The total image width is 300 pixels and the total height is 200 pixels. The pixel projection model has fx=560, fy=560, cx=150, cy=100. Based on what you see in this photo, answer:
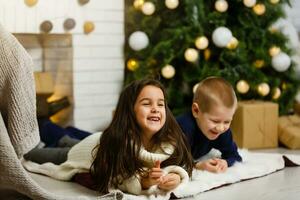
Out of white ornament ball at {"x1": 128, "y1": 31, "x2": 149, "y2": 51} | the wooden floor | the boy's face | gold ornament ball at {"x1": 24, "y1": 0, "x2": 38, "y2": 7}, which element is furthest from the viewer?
white ornament ball at {"x1": 128, "y1": 31, "x2": 149, "y2": 51}

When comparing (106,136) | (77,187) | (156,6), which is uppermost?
(156,6)

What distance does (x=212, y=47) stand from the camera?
3006 millimetres

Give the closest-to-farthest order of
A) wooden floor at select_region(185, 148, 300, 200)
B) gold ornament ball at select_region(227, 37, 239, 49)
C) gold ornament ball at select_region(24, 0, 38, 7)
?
wooden floor at select_region(185, 148, 300, 200)
gold ornament ball at select_region(24, 0, 38, 7)
gold ornament ball at select_region(227, 37, 239, 49)

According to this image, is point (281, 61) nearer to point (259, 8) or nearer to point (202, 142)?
point (259, 8)

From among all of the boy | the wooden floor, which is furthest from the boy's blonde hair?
the wooden floor

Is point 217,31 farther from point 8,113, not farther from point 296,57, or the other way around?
point 8,113

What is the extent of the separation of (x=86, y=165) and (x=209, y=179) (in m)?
0.43

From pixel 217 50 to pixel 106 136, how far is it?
4.36 ft

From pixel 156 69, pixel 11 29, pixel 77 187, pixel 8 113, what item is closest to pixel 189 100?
pixel 156 69

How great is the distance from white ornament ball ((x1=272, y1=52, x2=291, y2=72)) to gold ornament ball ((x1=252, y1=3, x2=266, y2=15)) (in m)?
0.24

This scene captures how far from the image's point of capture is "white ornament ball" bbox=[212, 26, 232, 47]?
2.84 meters

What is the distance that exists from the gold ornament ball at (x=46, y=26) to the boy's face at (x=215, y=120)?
1.14m

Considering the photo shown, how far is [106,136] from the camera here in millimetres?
1826

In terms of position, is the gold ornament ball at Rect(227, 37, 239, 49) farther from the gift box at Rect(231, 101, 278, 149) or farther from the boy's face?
the boy's face
